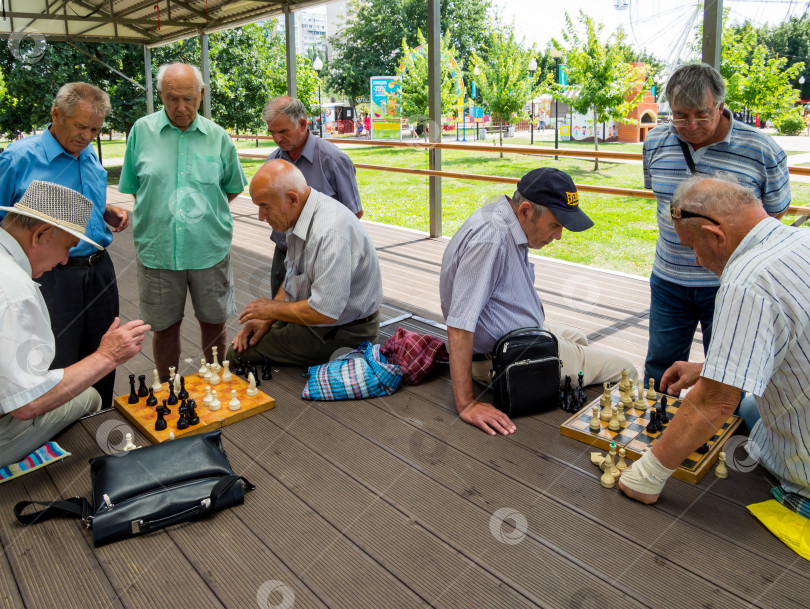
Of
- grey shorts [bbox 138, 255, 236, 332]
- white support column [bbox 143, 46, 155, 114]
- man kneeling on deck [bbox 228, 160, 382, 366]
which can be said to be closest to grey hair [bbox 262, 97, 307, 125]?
grey shorts [bbox 138, 255, 236, 332]

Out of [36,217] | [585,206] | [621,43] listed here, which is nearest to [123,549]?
[36,217]

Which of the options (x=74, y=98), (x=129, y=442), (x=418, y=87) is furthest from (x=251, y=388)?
(x=418, y=87)

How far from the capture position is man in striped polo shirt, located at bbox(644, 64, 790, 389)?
2330 mm

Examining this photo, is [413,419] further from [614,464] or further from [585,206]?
[585,206]

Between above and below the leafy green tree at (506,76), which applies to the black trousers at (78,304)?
below

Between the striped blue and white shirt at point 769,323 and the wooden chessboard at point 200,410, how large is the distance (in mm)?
1480

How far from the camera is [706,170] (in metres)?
2.47

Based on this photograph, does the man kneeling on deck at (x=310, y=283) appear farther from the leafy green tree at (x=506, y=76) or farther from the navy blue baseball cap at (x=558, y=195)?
the leafy green tree at (x=506, y=76)

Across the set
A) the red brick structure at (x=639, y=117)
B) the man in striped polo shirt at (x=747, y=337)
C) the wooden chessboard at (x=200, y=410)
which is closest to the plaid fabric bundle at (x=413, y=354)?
the wooden chessboard at (x=200, y=410)

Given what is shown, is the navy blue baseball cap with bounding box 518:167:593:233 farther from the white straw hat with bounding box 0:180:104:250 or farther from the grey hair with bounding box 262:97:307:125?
the grey hair with bounding box 262:97:307:125

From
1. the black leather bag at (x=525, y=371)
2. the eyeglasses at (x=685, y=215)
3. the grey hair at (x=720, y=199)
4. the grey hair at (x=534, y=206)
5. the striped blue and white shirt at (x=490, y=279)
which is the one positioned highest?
the grey hair at (x=720, y=199)

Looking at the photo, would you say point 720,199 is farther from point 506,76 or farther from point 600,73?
point 506,76

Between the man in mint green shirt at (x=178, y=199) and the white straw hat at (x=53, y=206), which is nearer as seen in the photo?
the white straw hat at (x=53, y=206)

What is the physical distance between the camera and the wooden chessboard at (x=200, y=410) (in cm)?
210
